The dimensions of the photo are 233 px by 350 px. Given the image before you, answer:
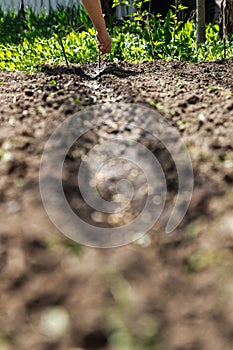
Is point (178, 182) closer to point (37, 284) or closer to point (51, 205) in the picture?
point (51, 205)

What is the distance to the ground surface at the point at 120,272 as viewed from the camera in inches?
39.7

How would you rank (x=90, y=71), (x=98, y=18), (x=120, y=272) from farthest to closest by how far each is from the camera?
1. (x=90, y=71)
2. (x=98, y=18)
3. (x=120, y=272)

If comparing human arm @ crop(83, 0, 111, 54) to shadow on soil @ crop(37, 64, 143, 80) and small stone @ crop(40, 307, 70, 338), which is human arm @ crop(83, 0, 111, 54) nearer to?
shadow on soil @ crop(37, 64, 143, 80)

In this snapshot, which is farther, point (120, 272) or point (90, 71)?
point (90, 71)

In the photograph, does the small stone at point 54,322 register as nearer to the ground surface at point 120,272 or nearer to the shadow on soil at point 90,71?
the ground surface at point 120,272

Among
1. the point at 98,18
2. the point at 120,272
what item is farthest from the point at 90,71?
the point at 120,272

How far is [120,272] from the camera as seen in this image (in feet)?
3.86

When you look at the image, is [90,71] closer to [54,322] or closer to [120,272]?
[120,272]

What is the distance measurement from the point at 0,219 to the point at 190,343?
0.72 m

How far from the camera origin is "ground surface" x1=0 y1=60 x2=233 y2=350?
101 centimetres

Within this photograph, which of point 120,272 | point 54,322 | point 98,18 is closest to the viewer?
point 54,322

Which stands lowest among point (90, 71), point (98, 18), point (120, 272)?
point (120, 272)

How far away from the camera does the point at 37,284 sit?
1.12 meters

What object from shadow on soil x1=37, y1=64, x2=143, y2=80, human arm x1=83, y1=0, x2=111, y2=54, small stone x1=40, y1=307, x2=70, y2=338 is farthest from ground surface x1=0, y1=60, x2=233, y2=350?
human arm x1=83, y1=0, x2=111, y2=54
